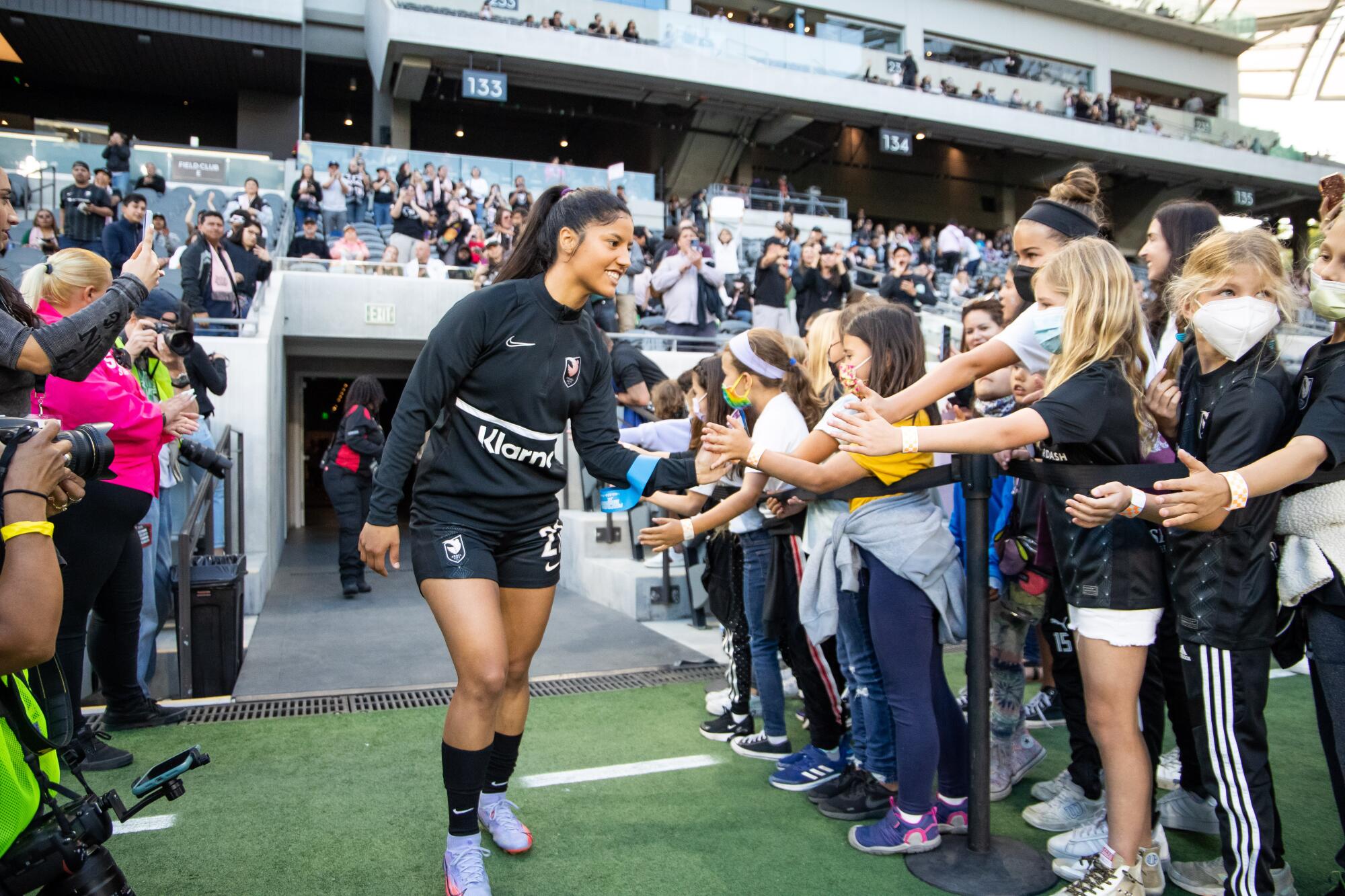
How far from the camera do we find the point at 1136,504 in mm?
2285

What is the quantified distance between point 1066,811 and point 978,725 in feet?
2.38

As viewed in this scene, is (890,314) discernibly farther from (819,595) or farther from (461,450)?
(461,450)

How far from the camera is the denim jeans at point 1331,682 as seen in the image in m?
2.37

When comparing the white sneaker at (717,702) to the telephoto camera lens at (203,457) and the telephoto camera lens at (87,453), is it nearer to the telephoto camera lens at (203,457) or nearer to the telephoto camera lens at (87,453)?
the telephoto camera lens at (203,457)

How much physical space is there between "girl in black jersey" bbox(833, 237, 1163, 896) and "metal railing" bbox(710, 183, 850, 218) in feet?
60.6

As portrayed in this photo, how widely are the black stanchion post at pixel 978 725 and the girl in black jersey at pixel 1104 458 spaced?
25cm

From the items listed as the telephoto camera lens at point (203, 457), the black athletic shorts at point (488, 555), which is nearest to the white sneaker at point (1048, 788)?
the black athletic shorts at point (488, 555)

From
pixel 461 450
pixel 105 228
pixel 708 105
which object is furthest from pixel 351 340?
pixel 708 105

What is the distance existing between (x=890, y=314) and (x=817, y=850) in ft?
5.97

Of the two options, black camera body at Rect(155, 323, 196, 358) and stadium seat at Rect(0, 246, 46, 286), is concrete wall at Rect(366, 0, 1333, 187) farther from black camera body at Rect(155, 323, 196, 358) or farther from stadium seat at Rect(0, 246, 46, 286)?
black camera body at Rect(155, 323, 196, 358)

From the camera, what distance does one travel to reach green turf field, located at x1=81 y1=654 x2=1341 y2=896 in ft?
9.29

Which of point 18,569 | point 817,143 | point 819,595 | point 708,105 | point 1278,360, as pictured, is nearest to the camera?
point 18,569

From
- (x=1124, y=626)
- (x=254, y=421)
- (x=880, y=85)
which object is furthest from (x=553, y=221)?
(x=880, y=85)

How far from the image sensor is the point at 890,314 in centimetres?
321
